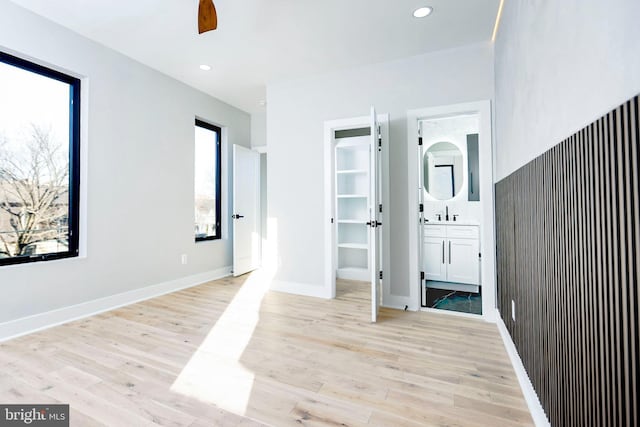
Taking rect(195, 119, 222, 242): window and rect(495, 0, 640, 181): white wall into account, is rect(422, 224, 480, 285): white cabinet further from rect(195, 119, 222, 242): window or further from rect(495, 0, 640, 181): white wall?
rect(195, 119, 222, 242): window

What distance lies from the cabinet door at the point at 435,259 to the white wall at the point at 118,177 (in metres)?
3.34

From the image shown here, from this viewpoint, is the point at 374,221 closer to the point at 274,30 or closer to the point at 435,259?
the point at 435,259

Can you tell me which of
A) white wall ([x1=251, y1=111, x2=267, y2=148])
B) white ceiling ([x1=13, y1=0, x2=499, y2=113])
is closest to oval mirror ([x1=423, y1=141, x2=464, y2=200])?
white ceiling ([x1=13, y1=0, x2=499, y2=113])

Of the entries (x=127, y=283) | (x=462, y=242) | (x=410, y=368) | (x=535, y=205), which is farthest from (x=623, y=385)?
(x=127, y=283)

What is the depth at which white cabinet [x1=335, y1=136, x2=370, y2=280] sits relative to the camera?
492 cm

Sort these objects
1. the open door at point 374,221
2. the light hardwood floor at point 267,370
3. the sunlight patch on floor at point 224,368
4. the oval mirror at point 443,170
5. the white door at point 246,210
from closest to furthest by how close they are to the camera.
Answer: the light hardwood floor at point 267,370 < the sunlight patch on floor at point 224,368 < the open door at point 374,221 < the oval mirror at point 443,170 < the white door at point 246,210

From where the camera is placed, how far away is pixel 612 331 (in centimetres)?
82

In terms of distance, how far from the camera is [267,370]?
6.82 ft

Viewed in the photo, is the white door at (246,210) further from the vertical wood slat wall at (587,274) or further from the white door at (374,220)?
the vertical wood slat wall at (587,274)

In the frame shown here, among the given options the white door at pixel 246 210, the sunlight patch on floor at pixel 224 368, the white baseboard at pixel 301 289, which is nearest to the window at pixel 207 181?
the white door at pixel 246 210

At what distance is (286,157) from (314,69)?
1.15 meters

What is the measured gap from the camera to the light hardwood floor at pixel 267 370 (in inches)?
64.2

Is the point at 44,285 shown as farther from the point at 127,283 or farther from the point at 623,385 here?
the point at 623,385
